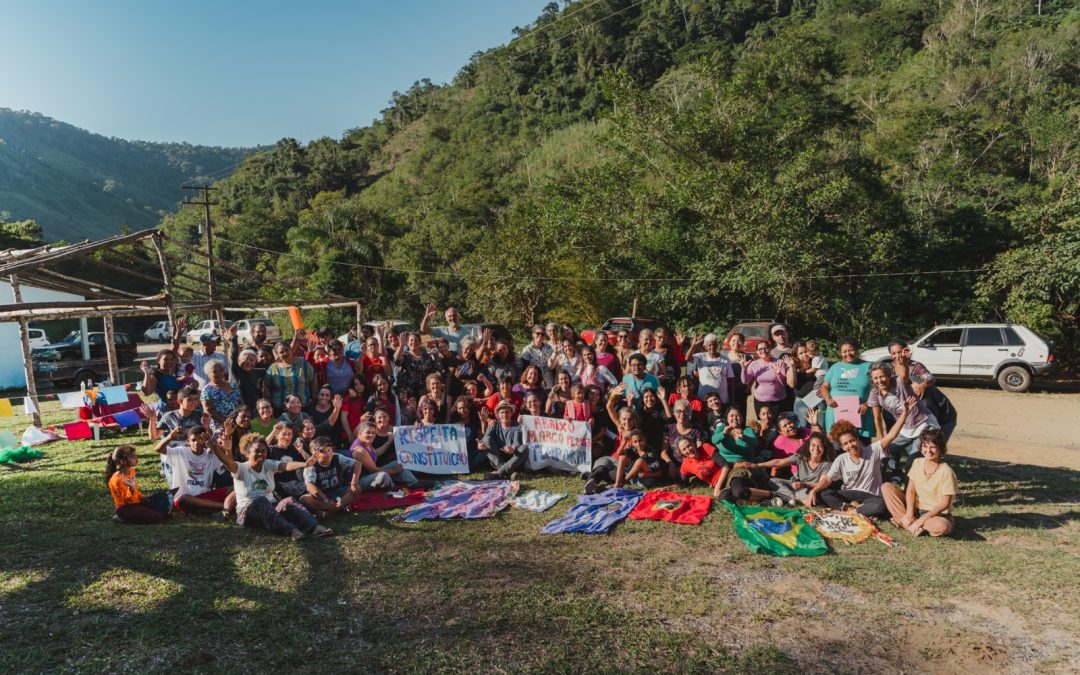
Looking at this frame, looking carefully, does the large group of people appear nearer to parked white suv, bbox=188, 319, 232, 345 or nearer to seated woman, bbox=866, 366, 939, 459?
seated woman, bbox=866, 366, 939, 459

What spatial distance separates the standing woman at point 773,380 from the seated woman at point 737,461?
53 cm

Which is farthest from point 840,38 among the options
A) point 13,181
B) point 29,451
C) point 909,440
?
point 13,181

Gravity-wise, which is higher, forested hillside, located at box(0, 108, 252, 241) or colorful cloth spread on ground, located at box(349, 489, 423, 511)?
forested hillside, located at box(0, 108, 252, 241)

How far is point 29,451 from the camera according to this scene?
932 centimetres

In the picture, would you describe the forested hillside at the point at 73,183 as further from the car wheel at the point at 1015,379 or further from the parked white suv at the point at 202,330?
the car wheel at the point at 1015,379

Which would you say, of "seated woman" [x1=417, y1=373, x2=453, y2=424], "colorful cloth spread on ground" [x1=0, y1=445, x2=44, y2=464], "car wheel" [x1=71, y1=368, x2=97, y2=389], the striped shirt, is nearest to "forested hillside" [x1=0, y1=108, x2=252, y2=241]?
"car wheel" [x1=71, y1=368, x2=97, y2=389]

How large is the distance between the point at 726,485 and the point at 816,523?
3.79ft

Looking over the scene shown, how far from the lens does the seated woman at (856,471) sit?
630 cm

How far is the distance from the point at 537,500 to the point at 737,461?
247cm

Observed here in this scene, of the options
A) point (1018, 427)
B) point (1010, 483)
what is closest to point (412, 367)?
point (1010, 483)

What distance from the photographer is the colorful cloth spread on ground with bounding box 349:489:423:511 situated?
6840mm

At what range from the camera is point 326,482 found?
6.69 meters

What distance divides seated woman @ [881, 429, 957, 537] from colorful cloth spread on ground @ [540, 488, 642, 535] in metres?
2.67

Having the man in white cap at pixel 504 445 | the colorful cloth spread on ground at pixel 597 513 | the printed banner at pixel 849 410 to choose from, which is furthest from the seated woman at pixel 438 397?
the printed banner at pixel 849 410
